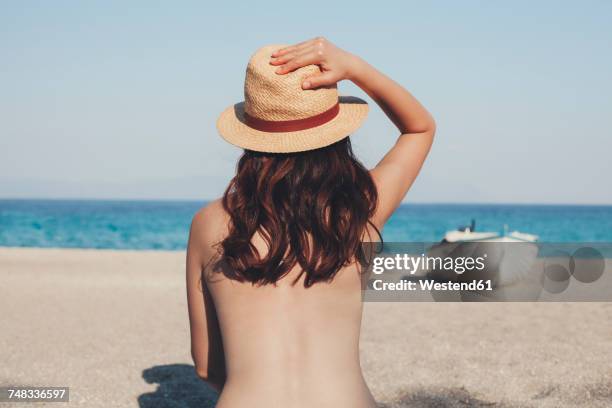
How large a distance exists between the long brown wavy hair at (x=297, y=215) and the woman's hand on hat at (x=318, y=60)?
0.22 m

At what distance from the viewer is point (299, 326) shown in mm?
2084

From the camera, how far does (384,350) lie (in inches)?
274

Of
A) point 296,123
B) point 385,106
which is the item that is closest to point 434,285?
point 385,106

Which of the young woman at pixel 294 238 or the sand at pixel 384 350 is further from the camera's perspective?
the sand at pixel 384 350

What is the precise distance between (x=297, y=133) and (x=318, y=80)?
0.57ft

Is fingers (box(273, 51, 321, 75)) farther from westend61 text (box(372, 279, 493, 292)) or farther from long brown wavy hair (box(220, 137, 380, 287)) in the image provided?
westend61 text (box(372, 279, 493, 292))

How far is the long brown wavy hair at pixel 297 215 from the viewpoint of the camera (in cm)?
210

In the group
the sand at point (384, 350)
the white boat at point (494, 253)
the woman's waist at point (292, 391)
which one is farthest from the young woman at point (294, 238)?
the white boat at point (494, 253)

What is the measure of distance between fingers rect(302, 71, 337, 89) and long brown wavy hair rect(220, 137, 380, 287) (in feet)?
0.65

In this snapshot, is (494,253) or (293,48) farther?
(494,253)

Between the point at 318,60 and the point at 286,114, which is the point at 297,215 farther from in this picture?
the point at 318,60

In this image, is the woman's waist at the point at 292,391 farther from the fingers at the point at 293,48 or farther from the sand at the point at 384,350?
the sand at the point at 384,350

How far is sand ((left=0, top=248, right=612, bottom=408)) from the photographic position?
5.53 metres

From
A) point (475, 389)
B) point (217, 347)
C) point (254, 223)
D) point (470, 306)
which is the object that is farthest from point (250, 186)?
point (470, 306)
